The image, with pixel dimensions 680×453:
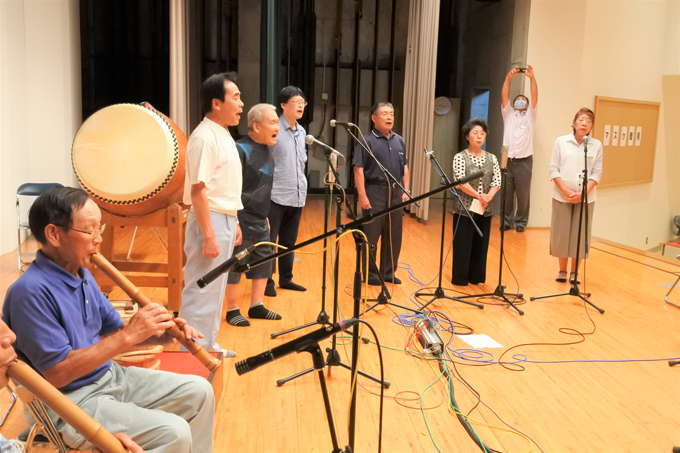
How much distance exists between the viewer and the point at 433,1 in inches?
331

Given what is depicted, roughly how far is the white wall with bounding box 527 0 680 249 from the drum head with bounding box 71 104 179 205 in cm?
596

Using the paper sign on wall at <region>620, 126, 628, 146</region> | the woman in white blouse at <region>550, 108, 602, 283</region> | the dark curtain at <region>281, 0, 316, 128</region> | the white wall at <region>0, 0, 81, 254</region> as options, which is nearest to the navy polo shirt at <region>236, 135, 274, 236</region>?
the woman in white blouse at <region>550, 108, 602, 283</region>

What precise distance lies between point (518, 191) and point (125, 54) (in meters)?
6.90

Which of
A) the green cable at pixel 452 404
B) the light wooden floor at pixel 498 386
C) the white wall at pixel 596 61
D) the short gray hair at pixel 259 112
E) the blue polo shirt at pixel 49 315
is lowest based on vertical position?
the light wooden floor at pixel 498 386

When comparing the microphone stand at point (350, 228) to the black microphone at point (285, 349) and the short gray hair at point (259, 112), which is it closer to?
the black microphone at point (285, 349)

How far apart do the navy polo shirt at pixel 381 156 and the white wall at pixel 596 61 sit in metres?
Result: 4.03

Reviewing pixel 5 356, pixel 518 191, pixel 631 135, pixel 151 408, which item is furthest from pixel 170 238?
pixel 631 135

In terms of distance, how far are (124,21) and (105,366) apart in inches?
364

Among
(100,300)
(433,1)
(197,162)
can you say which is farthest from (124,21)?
(100,300)

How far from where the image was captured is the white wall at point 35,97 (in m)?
5.96

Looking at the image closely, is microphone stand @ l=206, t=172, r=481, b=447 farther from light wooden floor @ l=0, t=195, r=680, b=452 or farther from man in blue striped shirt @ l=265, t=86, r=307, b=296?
man in blue striped shirt @ l=265, t=86, r=307, b=296

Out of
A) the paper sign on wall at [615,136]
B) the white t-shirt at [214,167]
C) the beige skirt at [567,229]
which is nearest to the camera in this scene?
the white t-shirt at [214,167]

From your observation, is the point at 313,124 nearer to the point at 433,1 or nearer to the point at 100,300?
the point at 433,1

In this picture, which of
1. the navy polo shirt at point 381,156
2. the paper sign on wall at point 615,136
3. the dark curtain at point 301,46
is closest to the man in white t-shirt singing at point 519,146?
the paper sign on wall at point 615,136
